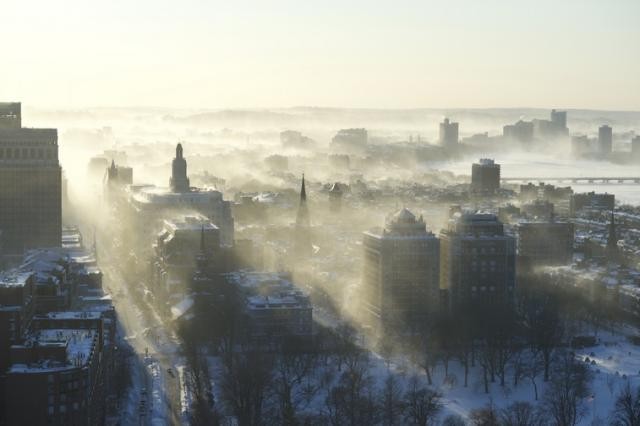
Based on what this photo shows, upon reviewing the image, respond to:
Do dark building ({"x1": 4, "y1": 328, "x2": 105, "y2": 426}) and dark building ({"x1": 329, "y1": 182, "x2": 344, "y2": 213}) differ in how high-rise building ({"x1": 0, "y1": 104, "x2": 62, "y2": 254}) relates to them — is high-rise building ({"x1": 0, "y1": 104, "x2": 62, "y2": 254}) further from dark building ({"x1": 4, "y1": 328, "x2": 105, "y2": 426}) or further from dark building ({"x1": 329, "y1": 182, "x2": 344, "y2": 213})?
Result: dark building ({"x1": 329, "y1": 182, "x2": 344, "y2": 213})

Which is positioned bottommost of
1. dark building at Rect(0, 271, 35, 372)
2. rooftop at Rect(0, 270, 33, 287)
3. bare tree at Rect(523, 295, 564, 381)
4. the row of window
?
bare tree at Rect(523, 295, 564, 381)

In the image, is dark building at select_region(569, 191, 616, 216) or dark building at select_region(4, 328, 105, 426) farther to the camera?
dark building at select_region(569, 191, 616, 216)

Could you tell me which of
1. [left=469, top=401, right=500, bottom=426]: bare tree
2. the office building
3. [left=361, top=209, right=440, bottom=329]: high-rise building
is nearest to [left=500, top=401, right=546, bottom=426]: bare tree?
[left=469, top=401, right=500, bottom=426]: bare tree

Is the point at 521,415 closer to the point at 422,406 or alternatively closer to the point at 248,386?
the point at 422,406

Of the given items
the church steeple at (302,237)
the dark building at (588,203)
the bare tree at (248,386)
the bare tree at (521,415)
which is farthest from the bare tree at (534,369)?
the dark building at (588,203)

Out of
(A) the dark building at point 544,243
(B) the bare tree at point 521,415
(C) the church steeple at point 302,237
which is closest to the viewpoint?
(B) the bare tree at point 521,415

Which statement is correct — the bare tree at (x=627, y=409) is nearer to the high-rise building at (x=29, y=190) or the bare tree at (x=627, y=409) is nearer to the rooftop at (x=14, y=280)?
the rooftop at (x=14, y=280)

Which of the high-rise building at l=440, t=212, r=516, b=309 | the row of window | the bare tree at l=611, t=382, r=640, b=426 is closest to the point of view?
the bare tree at l=611, t=382, r=640, b=426
